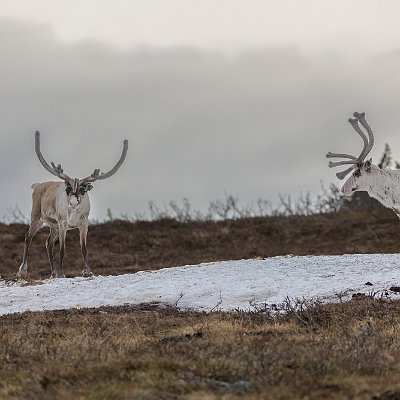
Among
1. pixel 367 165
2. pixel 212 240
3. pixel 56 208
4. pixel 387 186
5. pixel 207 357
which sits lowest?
pixel 207 357

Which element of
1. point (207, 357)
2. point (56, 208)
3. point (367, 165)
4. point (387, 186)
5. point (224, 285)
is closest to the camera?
point (207, 357)

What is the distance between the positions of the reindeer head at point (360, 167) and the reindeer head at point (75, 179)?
4.07m

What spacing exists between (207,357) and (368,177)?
29.5ft

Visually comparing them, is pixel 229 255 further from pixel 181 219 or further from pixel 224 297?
pixel 224 297

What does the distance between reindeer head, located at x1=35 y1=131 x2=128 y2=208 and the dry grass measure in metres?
5.56

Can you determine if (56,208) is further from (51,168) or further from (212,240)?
(212,240)

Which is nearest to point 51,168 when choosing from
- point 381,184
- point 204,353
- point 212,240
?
point 381,184

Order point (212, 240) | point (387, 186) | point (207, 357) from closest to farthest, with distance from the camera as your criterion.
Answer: point (207, 357) → point (387, 186) → point (212, 240)

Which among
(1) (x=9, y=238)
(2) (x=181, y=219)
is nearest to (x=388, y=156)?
(2) (x=181, y=219)

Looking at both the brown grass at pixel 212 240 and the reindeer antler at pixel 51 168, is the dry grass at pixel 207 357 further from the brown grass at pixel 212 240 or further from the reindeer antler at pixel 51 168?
the brown grass at pixel 212 240

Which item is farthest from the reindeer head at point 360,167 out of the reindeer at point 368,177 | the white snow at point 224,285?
the white snow at point 224,285

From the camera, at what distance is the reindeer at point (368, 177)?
49.8 feet

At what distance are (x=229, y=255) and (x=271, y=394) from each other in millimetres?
19412

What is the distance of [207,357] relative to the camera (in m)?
6.93
